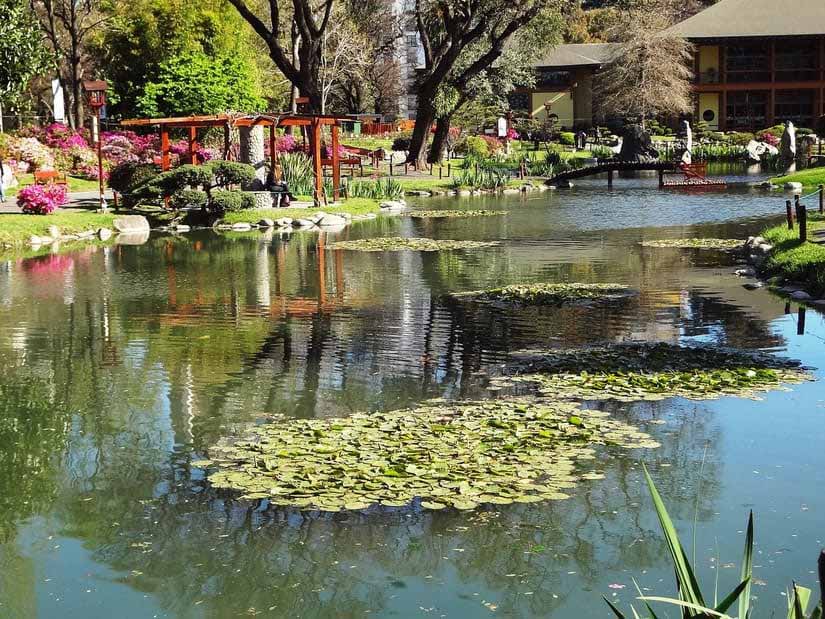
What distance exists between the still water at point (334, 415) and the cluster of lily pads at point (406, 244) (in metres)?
3.74

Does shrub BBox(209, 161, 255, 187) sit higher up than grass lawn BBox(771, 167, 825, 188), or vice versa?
shrub BBox(209, 161, 255, 187)

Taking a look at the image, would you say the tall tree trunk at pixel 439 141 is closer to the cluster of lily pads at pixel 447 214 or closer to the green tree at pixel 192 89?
the green tree at pixel 192 89

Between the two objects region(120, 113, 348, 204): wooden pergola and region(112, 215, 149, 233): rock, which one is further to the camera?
region(120, 113, 348, 204): wooden pergola

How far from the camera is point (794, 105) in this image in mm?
72125

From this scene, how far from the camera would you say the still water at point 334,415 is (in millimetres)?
6828

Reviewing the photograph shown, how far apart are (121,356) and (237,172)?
1838 centimetres

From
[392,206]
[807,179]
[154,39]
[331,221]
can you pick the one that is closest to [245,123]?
[331,221]

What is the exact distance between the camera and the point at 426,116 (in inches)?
1918

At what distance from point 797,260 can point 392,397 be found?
968 cm

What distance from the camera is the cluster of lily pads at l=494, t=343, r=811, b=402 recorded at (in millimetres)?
11055

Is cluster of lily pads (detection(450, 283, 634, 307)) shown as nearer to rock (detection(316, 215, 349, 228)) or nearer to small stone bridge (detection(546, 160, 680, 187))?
rock (detection(316, 215, 349, 228))

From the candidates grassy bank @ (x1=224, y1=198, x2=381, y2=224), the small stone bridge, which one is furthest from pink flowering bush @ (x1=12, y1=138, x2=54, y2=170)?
the small stone bridge

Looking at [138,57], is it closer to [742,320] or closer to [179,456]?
[742,320]

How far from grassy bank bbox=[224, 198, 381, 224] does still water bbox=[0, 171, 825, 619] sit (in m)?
9.73
